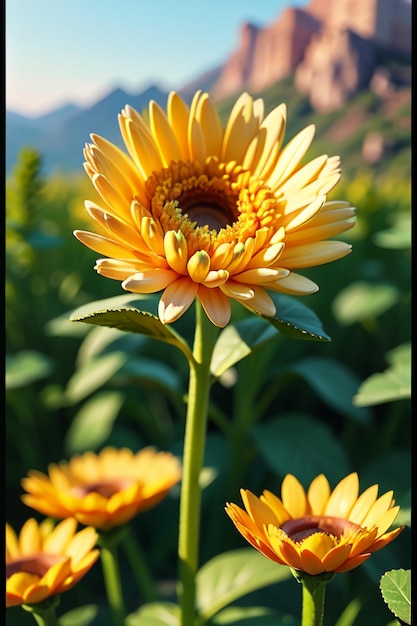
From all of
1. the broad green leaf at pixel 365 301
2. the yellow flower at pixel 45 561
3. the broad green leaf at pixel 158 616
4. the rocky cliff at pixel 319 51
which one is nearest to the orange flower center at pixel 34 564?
the yellow flower at pixel 45 561

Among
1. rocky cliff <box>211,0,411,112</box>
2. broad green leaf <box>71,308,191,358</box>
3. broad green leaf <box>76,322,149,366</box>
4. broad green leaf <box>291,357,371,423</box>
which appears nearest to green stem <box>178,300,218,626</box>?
broad green leaf <box>71,308,191,358</box>

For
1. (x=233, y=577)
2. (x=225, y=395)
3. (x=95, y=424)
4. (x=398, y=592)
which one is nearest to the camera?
(x=398, y=592)

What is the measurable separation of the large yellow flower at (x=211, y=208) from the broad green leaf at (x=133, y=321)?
0.02 m

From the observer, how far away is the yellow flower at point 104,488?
19.3 inches

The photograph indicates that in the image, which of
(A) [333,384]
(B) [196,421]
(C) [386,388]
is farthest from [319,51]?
(B) [196,421]

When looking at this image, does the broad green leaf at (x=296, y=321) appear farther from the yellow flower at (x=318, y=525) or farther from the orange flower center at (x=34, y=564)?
the orange flower center at (x=34, y=564)

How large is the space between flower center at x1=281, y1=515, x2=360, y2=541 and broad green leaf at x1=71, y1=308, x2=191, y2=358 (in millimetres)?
107

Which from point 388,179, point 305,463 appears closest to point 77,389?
point 305,463

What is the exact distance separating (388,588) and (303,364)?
51cm

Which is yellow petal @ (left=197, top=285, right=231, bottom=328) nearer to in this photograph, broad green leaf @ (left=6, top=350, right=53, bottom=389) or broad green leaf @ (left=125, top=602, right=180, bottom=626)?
broad green leaf @ (left=125, top=602, right=180, bottom=626)

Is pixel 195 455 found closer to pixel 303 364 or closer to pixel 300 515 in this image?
pixel 300 515

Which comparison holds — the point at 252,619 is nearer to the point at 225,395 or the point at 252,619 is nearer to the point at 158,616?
the point at 158,616

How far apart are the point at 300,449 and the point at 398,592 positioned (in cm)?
41

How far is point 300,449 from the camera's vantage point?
2.46ft
